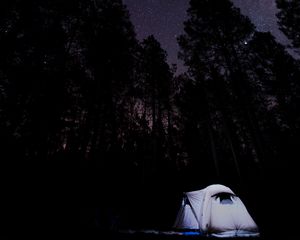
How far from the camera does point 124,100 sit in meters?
20.5

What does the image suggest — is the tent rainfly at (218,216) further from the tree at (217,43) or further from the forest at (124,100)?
the tree at (217,43)

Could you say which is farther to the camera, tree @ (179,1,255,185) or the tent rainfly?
tree @ (179,1,255,185)

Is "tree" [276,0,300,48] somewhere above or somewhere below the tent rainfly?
above

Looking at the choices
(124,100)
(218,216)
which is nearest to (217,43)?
(124,100)

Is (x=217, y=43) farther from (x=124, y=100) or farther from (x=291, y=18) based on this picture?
(x=124, y=100)

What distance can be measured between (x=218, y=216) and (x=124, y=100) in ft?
47.8

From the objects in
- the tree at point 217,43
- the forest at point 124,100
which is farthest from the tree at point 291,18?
the tree at point 217,43

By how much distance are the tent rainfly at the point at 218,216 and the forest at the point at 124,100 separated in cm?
142

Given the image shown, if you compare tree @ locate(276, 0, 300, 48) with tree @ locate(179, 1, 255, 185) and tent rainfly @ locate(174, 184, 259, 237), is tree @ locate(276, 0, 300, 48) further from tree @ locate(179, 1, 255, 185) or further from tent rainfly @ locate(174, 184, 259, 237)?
tent rainfly @ locate(174, 184, 259, 237)

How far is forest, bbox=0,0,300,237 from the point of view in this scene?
11086 millimetres

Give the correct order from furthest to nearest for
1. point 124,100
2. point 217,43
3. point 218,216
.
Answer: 1. point 124,100
2. point 217,43
3. point 218,216

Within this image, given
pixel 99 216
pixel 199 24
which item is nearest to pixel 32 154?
pixel 99 216

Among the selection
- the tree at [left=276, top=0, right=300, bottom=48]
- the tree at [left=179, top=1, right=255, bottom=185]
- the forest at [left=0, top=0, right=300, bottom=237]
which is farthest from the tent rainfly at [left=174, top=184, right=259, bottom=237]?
the tree at [left=276, top=0, right=300, bottom=48]

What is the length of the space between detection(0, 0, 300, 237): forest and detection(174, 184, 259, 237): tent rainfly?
142cm
